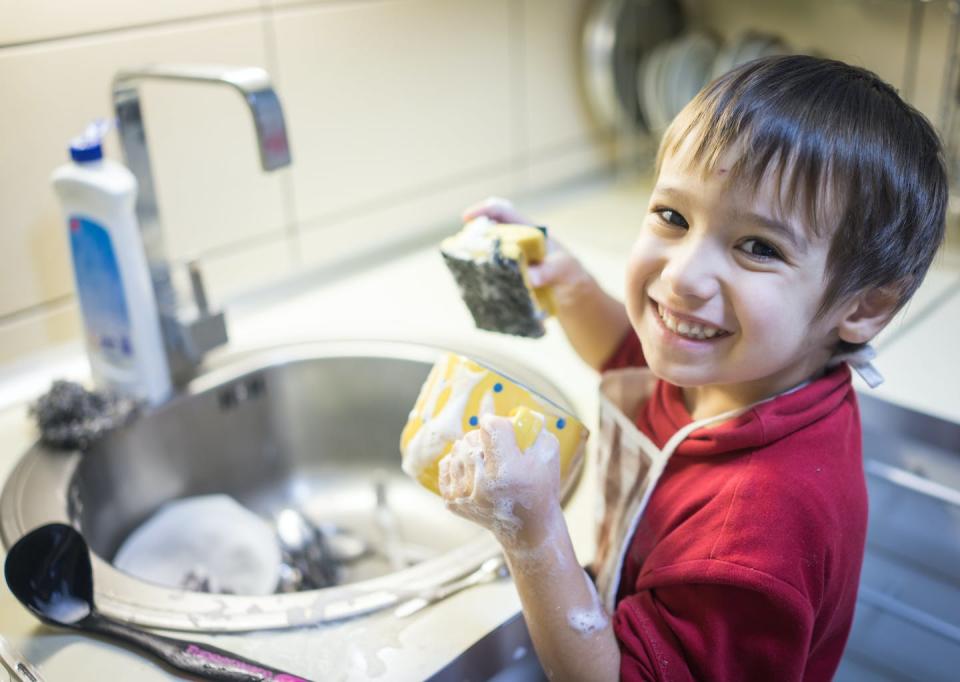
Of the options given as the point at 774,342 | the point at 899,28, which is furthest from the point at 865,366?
the point at 899,28

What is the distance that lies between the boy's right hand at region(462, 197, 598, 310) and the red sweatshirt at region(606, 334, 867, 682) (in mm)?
240

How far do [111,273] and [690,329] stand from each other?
2.14 ft

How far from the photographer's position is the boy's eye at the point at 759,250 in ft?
2.28

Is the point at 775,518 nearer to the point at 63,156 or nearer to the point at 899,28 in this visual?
the point at 63,156

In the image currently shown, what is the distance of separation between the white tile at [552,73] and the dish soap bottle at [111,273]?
813mm

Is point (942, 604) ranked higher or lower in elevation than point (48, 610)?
lower

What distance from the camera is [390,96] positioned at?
4.67ft

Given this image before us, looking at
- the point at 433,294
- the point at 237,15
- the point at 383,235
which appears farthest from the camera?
the point at 383,235

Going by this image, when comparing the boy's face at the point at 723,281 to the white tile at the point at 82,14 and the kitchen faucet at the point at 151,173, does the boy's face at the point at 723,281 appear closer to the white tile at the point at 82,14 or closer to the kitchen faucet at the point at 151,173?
the kitchen faucet at the point at 151,173

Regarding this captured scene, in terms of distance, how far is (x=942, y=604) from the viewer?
3.40ft

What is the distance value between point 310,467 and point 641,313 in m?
0.62

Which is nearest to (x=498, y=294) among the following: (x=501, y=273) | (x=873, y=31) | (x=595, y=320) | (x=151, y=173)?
(x=501, y=273)

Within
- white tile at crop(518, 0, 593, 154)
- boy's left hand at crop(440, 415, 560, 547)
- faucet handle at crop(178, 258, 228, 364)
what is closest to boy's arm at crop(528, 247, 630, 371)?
boy's left hand at crop(440, 415, 560, 547)

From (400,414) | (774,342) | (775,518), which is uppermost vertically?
(774,342)
